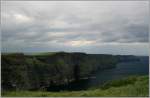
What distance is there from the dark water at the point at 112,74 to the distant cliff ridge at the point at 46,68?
5cm

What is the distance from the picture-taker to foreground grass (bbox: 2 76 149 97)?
338 cm

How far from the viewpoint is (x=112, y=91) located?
3.44 meters

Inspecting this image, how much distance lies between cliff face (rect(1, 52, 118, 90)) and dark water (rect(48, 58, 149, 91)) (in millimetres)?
54

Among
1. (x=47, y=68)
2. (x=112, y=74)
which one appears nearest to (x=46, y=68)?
(x=47, y=68)

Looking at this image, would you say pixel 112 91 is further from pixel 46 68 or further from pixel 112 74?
pixel 46 68

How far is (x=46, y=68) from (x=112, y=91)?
30.0 inches

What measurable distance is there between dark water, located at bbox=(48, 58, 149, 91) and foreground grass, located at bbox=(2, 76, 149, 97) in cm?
5

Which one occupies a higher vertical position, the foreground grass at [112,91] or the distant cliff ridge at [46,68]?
the distant cliff ridge at [46,68]

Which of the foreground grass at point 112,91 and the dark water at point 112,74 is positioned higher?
the dark water at point 112,74

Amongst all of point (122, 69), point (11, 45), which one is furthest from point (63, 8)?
point (122, 69)

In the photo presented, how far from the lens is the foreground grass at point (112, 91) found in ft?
11.1

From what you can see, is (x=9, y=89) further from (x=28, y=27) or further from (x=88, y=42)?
(x=88, y=42)

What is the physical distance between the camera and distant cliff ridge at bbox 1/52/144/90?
341cm

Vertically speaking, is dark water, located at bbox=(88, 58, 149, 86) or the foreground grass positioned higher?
dark water, located at bbox=(88, 58, 149, 86)
